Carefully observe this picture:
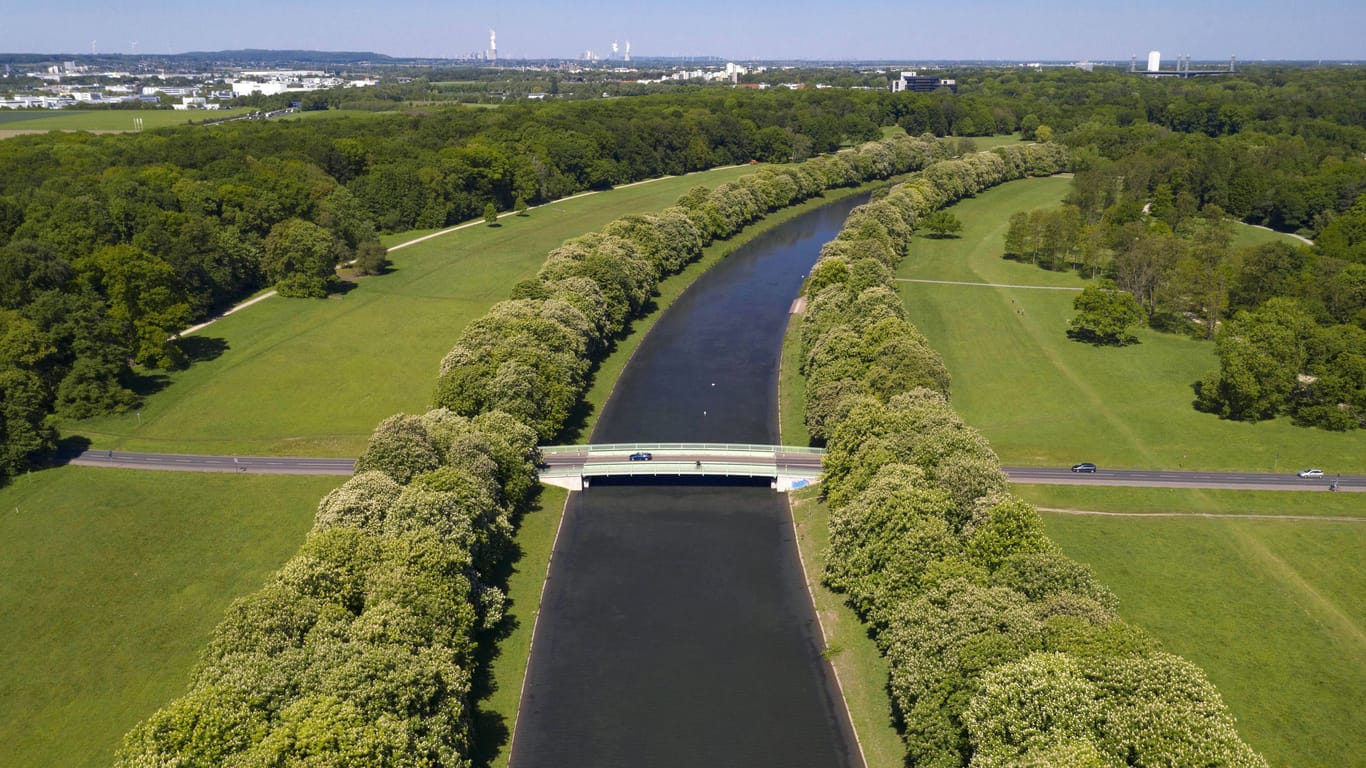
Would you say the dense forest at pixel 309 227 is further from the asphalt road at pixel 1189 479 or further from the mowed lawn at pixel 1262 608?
the mowed lawn at pixel 1262 608

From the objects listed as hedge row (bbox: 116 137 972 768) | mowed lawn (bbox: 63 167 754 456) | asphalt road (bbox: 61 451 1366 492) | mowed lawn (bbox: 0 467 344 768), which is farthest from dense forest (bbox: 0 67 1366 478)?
hedge row (bbox: 116 137 972 768)

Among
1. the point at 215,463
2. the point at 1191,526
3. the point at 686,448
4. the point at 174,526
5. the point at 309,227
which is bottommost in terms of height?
the point at 174,526

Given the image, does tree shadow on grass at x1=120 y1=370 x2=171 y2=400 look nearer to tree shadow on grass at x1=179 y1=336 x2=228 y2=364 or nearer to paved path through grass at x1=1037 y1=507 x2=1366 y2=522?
tree shadow on grass at x1=179 y1=336 x2=228 y2=364

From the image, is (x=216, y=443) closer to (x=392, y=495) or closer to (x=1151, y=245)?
(x=392, y=495)

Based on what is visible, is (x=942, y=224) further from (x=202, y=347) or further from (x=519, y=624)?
(x=519, y=624)

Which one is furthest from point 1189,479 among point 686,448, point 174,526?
point 174,526
